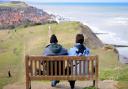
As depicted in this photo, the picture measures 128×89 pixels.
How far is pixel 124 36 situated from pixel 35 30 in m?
14.3

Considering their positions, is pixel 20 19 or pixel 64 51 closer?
pixel 64 51

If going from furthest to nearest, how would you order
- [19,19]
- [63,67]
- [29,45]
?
[19,19], [29,45], [63,67]

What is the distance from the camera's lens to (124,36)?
172 feet

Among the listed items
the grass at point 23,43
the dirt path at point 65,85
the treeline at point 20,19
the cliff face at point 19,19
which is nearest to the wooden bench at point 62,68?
the dirt path at point 65,85

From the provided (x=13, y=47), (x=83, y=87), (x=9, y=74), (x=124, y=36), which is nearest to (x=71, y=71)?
(x=83, y=87)

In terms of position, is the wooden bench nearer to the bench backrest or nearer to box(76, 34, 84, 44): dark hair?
the bench backrest

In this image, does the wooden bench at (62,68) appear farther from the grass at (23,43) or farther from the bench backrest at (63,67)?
the grass at (23,43)

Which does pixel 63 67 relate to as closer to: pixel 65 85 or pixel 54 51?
pixel 54 51

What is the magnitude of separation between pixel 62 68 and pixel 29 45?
22.7 meters

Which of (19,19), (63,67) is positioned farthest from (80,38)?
(19,19)

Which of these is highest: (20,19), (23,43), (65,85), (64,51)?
(64,51)

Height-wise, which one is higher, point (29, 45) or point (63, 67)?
point (63, 67)

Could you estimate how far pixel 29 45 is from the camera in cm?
3572

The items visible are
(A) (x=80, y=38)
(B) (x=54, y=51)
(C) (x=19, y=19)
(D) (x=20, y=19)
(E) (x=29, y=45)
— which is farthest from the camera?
(D) (x=20, y=19)
